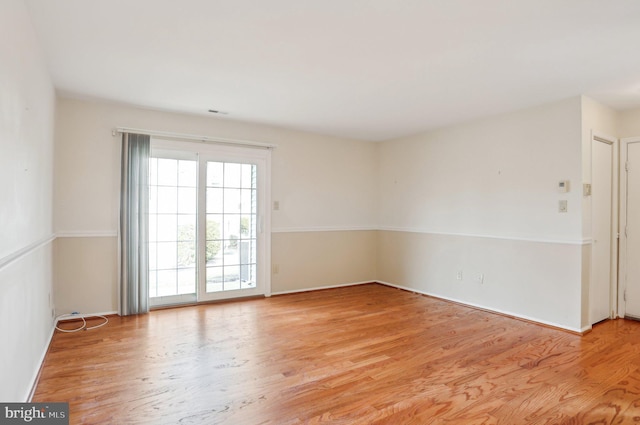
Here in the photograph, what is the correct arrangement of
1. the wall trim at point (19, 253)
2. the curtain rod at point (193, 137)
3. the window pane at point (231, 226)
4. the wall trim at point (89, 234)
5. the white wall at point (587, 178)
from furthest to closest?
the window pane at point (231, 226)
the curtain rod at point (193, 137)
the wall trim at point (89, 234)
the white wall at point (587, 178)
the wall trim at point (19, 253)

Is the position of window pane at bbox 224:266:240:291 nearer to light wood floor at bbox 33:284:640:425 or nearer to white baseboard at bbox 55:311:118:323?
light wood floor at bbox 33:284:640:425

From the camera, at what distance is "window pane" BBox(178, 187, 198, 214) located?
4.46 metres

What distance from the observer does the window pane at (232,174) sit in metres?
4.77

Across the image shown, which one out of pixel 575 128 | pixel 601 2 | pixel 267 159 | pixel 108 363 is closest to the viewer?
pixel 601 2

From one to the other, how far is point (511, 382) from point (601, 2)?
2.49 metres

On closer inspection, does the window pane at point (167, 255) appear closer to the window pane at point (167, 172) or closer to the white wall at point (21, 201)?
the window pane at point (167, 172)

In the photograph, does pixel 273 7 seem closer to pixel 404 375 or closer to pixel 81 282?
pixel 404 375

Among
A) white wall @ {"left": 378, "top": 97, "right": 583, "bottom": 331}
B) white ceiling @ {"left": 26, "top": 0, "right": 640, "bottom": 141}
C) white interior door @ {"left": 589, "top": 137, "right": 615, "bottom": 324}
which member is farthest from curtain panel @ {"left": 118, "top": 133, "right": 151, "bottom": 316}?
white interior door @ {"left": 589, "top": 137, "right": 615, "bottom": 324}

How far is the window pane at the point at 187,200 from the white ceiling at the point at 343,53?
3.30 ft

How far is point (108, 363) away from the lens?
110 inches

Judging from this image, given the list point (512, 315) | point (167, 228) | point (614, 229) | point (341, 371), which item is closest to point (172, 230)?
point (167, 228)

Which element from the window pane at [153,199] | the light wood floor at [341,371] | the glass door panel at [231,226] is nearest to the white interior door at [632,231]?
the light wood floor at [341,371]

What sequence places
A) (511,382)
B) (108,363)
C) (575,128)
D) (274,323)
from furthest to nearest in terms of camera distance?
(274,323)
(575,128)
(108,363)
(511,382)

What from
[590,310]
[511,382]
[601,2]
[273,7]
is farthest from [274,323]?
[601,2]
